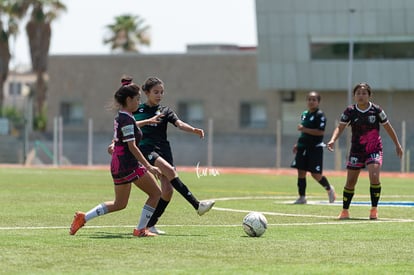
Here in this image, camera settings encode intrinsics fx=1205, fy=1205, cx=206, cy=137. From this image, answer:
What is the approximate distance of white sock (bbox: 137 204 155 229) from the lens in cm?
1466

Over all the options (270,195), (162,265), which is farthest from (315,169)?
(162,265)

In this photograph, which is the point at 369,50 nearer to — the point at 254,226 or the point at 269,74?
the point at 269,74

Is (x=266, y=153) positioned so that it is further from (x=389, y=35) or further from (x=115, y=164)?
(x=115, y=164)

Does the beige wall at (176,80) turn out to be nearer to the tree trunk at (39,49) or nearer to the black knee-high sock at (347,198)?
the tree trunk at (39,49)

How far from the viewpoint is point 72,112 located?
7588cm

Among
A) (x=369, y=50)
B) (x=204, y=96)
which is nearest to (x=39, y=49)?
(x=204, y=96)

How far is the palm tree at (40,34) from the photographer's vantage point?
88438 millimetres

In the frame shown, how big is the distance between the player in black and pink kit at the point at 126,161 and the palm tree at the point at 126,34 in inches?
3189

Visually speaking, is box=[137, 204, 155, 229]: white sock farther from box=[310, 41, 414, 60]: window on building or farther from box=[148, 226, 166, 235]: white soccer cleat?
box=[310, 41, 414, 60]: window on building

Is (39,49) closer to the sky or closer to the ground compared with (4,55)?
closer to the sky

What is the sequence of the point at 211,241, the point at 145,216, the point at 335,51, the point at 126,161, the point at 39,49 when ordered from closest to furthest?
the point at 211,241
the point at 126,161
the point at 145,216
the point at 335,51
the point at 39,49

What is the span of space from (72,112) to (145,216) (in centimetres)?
6162

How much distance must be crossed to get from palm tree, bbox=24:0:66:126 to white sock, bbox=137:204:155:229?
74.0 metres

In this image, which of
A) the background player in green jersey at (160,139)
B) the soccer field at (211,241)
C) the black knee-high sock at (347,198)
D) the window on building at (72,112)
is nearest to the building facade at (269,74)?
the window on building at (72,112)
